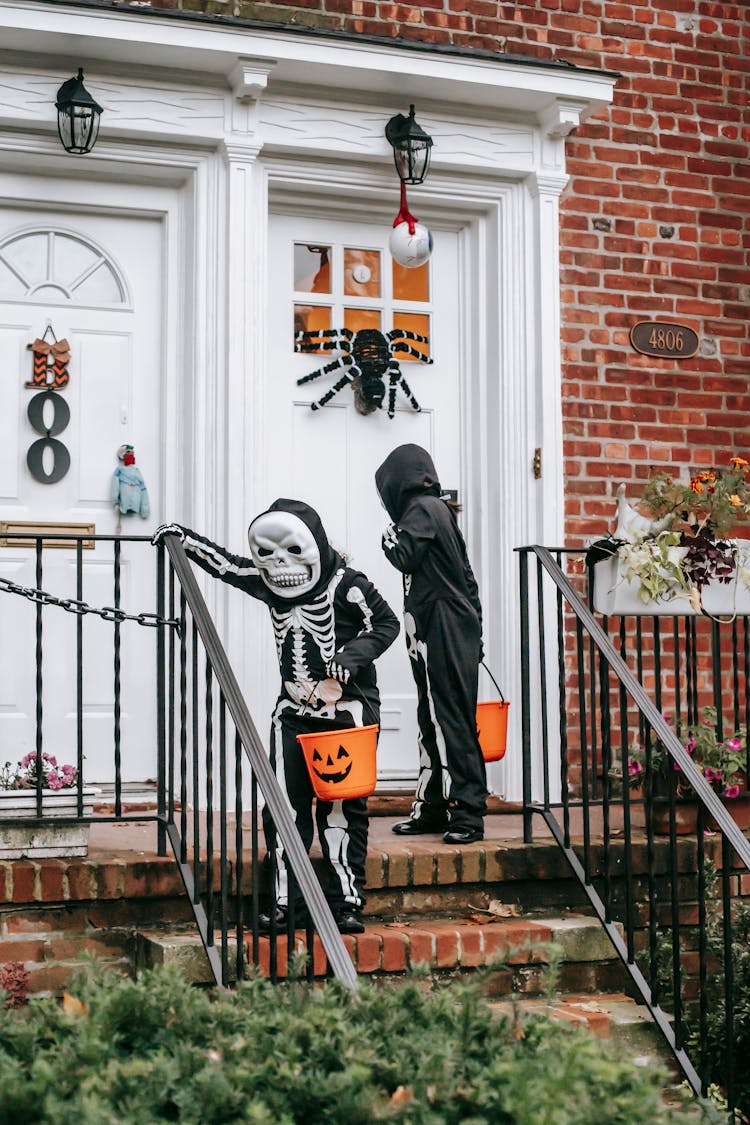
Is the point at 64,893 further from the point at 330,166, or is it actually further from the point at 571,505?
the point at 330,166

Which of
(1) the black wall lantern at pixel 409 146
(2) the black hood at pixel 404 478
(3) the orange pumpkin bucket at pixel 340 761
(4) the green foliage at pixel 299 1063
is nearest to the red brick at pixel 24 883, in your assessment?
(3) the orange pumpkin bucket at pixel 340 761

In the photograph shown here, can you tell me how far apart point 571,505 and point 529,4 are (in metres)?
2.28

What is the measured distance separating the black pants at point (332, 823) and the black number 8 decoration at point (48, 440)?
185cm

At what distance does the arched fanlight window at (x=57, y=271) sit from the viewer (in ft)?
18.7

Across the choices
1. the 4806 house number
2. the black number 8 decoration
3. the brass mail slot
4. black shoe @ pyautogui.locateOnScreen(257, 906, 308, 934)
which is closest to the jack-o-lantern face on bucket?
black shoe @ pyautogui.locateOnScreen(257, 906, 308, 934)

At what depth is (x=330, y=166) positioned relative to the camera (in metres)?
6.00

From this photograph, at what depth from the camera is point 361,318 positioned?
6137 mm

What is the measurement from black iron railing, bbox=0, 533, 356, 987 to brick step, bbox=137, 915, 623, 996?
78 millimetres

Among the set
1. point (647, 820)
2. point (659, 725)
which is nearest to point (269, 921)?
point (647, 820)

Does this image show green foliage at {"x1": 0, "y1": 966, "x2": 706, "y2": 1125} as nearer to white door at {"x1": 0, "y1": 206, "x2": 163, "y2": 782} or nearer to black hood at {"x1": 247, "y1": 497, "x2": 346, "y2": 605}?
black hood at {"x1": 247, "y1": 497, "x2": 346, "y2": 605}

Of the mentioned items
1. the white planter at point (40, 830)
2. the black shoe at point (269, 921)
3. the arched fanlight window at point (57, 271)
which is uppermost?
the arched fanlight window at point (57, 271)

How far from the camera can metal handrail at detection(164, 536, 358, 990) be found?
127 inches

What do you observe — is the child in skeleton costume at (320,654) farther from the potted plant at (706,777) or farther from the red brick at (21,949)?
the potted plant at (706,777)

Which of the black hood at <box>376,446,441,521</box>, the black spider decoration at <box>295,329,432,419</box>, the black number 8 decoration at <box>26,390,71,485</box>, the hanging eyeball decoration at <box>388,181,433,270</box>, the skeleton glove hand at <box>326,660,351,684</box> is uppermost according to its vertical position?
the hanging eyeball decoration at <box>388,181,433,270</box>
